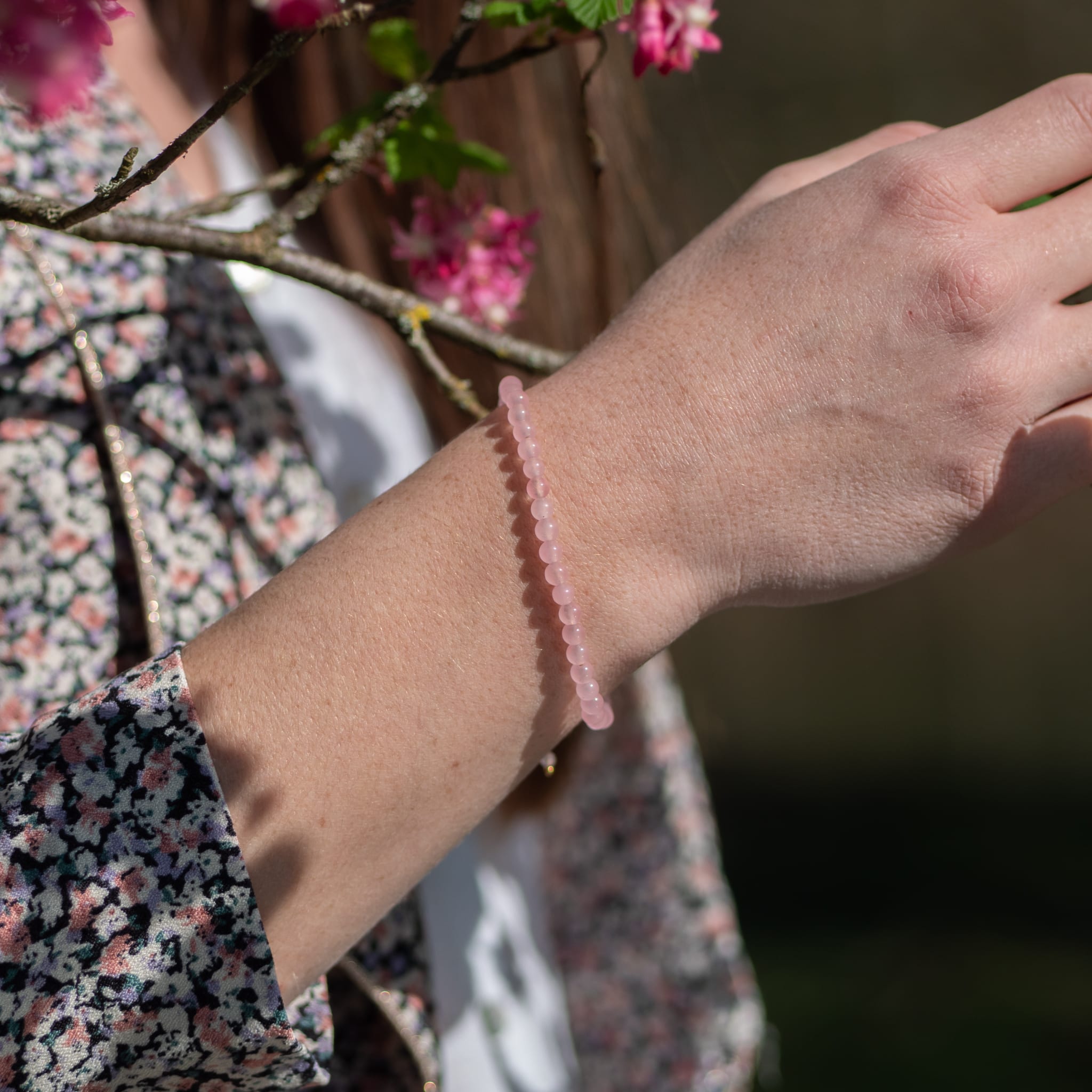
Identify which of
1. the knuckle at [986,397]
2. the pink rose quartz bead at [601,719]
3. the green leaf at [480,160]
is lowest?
the pink rose quartz bead at [601,719]

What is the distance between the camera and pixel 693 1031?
2.14 meters

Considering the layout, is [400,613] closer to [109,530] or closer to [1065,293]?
[109,530]

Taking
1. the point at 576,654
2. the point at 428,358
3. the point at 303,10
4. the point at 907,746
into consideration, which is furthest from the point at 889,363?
the point at 907,746

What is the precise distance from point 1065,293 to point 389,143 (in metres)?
0.76

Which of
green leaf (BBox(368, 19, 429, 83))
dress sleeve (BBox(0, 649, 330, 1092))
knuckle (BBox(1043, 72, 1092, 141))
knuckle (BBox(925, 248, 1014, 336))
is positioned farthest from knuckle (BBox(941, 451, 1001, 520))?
green leaf (BBox(368, 19, 429, 83))

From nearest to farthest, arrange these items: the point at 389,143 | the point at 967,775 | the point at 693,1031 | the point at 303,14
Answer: the point at 303,14 → the point at 389,143 → the point at 693,1031 → the point at 967,775

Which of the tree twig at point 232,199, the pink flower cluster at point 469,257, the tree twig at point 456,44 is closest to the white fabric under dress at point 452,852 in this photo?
the pink flower cluster at point 469,257

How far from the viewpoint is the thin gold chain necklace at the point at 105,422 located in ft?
3.98

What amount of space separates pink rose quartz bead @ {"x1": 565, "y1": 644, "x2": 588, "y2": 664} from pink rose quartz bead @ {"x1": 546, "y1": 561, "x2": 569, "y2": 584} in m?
0.06

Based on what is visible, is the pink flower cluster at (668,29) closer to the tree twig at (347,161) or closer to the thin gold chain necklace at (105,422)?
the tree twig at (347,161)

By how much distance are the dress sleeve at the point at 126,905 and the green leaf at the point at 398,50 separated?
2.76ft

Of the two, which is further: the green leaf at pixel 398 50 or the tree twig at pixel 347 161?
the green leaf at pixel 398 50

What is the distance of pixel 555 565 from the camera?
2.95 feet

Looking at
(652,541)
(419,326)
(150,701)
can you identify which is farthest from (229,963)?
(419,326)
